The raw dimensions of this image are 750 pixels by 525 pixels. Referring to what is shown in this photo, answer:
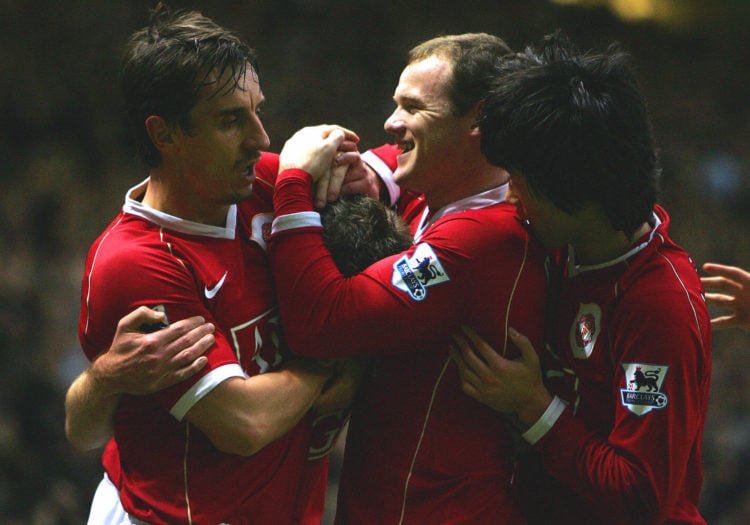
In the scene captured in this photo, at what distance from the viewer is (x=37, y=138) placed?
6.53 m

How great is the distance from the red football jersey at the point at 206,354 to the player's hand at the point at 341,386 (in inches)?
4.8

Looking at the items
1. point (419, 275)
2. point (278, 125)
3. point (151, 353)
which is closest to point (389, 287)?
point (419, 275)

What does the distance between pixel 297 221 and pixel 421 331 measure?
39 centimetres

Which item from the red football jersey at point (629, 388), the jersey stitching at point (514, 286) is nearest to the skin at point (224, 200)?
the jersey stitching at point (514, 286)

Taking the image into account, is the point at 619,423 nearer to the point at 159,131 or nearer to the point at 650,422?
the point at 650,422

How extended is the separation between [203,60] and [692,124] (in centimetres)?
705

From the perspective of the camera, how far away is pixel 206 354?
2207mm

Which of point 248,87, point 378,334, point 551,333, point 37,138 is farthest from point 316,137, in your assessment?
point 37,138

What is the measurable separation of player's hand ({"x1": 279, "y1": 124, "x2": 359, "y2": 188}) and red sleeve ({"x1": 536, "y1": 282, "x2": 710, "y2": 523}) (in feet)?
2.60

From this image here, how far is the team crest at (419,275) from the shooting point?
2.20 meters

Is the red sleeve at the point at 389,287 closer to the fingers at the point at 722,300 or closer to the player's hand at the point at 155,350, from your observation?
the player's hand at the point at 155,350

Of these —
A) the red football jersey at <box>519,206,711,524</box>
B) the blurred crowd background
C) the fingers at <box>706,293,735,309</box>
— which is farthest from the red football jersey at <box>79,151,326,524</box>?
the blurred crowd background

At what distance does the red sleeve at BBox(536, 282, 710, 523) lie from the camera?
2121 millimetres

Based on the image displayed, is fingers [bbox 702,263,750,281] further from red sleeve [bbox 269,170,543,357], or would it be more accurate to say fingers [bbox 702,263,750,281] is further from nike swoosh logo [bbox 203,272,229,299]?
nike swoosh logo [bbox 203,272,229,299]
